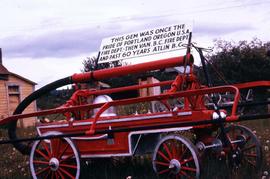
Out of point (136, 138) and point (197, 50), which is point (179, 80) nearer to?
Answer: point (197, 50)

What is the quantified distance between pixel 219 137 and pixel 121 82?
25.7 meters

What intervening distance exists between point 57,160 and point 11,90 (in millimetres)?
26010

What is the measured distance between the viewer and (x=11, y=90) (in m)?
31.0

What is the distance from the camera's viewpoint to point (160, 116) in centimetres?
544

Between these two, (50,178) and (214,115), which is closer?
(214,115)

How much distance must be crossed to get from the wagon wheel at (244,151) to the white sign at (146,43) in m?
1.40

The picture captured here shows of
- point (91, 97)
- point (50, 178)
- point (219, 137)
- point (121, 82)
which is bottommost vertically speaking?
point (50, 178)

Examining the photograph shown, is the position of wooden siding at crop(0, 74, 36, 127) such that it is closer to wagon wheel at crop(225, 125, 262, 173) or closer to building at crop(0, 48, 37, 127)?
building at crop(0, 48, 37, 127)

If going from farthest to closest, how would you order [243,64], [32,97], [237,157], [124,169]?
[243,64] < [32,97] < [124,169] < [237,157]

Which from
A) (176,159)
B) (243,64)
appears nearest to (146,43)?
(176,159)

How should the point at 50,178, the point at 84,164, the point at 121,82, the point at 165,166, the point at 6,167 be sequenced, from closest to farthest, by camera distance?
the point at 165,166, the point at 50,178, the point at 84,164, the point at 6,167, the point at 121,82

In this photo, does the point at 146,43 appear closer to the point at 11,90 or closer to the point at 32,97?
the point at 32,97

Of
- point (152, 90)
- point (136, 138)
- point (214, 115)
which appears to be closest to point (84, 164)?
point (136, 138)

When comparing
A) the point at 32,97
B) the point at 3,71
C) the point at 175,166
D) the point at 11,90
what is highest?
the point at 3,71
